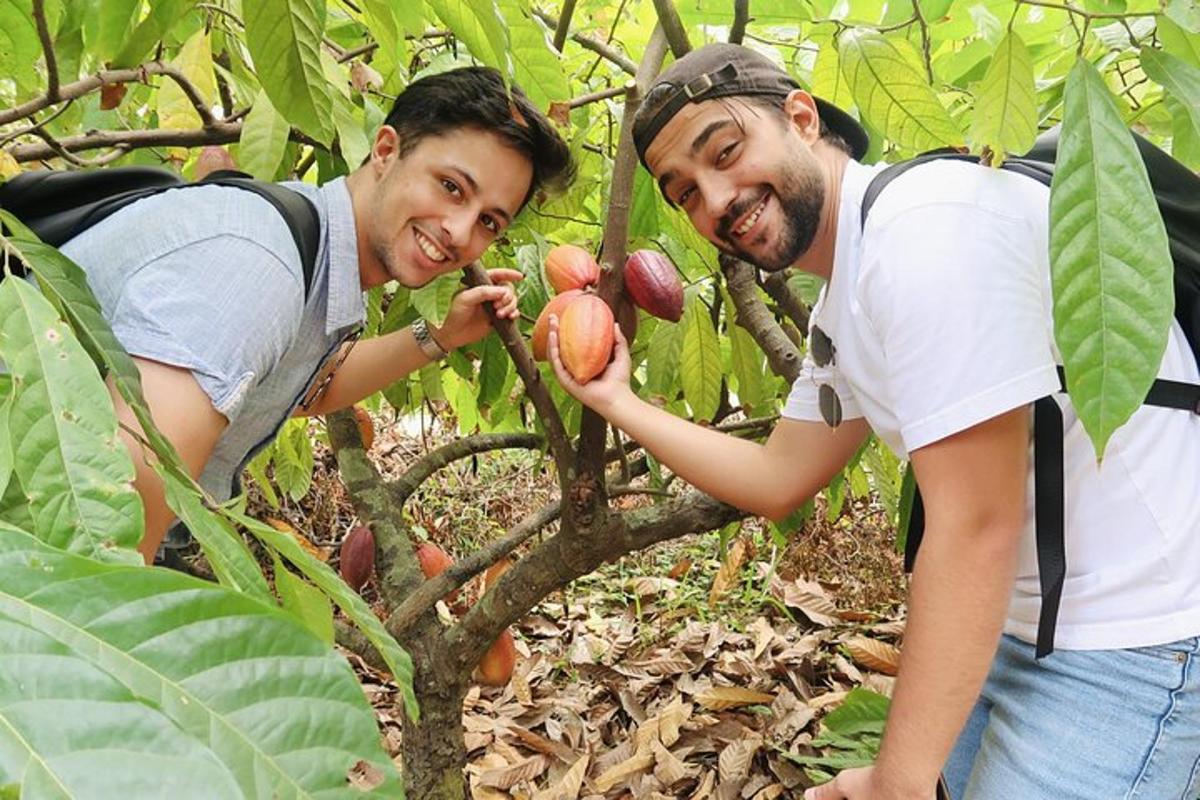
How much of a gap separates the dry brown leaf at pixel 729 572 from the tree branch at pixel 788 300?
1562 mm

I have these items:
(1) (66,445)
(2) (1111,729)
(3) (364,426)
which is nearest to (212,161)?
(3) (364,426)

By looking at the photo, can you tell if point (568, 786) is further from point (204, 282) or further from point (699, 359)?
point (204, 282)

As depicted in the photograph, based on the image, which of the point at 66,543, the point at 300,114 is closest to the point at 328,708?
the point at 66,543

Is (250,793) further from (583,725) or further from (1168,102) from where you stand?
(583,725)

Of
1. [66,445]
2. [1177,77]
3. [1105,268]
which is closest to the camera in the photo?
[66,445]

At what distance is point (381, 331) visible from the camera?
1.79 metres

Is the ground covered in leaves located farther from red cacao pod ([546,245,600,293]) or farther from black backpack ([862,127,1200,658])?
black backpack ([862,127,1200,658])

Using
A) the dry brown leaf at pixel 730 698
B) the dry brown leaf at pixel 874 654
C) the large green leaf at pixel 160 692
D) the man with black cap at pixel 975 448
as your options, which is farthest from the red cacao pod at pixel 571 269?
the dry brown leaf at pixel 874 654

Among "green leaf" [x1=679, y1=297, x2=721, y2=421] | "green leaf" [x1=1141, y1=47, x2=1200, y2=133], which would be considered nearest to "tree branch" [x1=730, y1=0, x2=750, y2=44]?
"green leaf" [x1=1141, y1=47, x2=1200, y2=133]

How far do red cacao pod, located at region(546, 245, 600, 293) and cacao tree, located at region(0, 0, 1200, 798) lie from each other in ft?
0.31

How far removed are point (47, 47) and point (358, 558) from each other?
1239mm

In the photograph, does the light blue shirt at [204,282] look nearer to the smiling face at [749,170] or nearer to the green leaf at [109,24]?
the green leaf at [109,24]

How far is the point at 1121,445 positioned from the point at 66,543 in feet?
3.32

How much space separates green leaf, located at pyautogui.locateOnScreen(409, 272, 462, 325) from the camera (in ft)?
4.35
